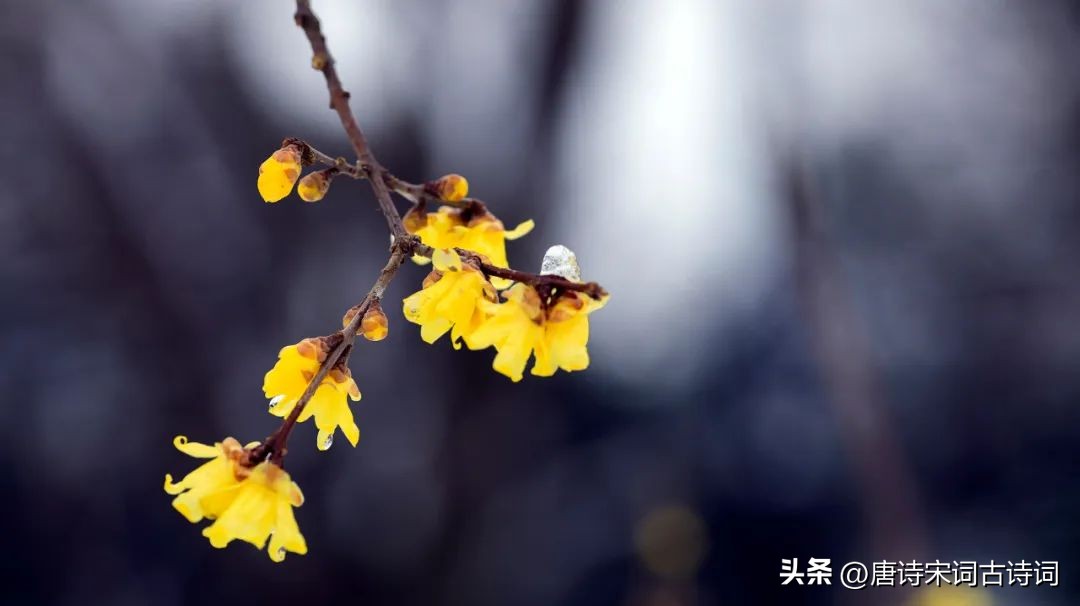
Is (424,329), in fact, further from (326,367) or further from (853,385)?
(853,385)

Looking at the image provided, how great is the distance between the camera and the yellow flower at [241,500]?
55 cm

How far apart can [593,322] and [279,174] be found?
2219mm

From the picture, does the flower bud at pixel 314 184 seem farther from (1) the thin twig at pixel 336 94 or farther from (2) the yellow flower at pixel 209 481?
(2) the yellow flower at pixel 209 481

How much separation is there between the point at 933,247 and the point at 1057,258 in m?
0.48

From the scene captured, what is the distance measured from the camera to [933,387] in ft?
9.82

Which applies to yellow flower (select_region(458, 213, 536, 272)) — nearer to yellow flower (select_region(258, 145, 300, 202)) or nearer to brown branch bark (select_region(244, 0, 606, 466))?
brown branch bark (select_region(244, 0, 606, 466))

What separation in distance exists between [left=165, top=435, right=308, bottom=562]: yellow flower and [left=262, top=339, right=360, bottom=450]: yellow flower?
46 millimetres

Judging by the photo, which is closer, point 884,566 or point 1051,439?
point 884,566

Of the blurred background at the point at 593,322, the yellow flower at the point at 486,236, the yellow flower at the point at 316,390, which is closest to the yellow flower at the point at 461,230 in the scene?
the yellow flower at the point at 486,236

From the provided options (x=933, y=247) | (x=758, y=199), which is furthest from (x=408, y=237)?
(x=933, y=247)

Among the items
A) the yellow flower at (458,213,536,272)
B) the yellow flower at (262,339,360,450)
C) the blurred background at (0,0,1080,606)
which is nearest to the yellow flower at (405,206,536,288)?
the yellow flower at (458,213,536,272)

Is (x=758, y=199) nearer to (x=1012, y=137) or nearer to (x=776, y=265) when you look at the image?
(x=776, y=265)

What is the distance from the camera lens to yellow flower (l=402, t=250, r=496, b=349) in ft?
1.85

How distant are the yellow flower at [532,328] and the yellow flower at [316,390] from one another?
0.11 m
